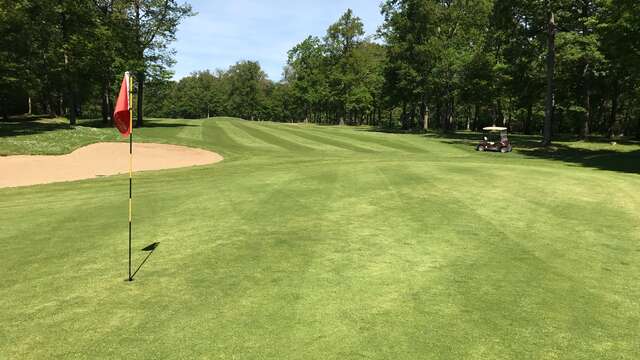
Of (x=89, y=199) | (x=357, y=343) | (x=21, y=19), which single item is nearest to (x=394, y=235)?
(x=357, y=343)

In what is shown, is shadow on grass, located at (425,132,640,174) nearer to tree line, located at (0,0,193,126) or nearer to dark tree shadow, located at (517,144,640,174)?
dark tree shadow, located at (517,144,640,174)

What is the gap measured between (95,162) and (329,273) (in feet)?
77.4

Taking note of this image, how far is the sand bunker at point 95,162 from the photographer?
22672mm

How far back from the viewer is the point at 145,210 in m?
13.4

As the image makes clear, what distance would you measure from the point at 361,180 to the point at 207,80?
166859 mm

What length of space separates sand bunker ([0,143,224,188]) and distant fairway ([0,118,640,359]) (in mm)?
7257

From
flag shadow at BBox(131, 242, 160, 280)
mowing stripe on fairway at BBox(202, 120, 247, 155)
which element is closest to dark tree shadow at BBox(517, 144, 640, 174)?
mowing stripe on fairway at BBox(202, 120, 247, 155)

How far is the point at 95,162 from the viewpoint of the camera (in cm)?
2720

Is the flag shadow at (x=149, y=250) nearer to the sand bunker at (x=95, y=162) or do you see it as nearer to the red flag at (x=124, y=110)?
the red flag at (x=124, y=110)

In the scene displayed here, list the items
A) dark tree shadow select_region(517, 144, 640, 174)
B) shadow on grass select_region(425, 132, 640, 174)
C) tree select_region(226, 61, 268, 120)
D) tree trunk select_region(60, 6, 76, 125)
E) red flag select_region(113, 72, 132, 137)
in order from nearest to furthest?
red flag select_region(113, 72, 132, 137)
dark tree shadow select_region(517, 144, 640, 174)
shadow on grass select_region(425, 132, 640, 174)
tree trunk select_region(60, 6, 76, 125)
tree select_region(226, 61, 268, 120)

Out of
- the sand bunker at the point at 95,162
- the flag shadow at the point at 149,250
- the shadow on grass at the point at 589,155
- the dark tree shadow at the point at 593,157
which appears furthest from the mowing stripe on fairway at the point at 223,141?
the flag shadow at the point at 149,250

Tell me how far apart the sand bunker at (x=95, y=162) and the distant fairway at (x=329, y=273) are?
726 centimetres

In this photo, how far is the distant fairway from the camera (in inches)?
228

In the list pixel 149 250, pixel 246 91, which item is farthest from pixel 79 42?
pixel 246 91
